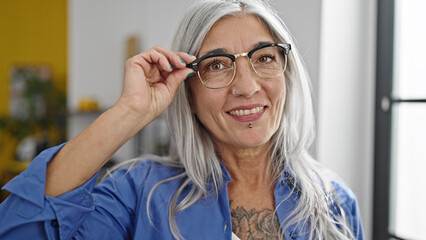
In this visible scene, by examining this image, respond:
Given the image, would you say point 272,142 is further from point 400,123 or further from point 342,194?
point 400,123

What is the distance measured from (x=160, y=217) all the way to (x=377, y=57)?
155 centimetres

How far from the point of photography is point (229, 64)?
3.86 feet

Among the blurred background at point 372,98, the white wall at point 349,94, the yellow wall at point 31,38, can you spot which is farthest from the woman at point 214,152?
the yellow wall at point 31,38

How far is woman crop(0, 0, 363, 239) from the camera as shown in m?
1.01

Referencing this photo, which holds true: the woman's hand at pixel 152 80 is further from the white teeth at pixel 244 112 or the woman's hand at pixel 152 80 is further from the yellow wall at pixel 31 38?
the yellow wall at pixel 31 38

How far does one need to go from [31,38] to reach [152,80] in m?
4.96

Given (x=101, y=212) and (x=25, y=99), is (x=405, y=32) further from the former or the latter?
(x=25, y=99)

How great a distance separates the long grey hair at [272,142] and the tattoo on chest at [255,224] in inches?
1.9

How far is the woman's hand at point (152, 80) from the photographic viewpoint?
1.04m

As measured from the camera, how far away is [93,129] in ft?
3.22

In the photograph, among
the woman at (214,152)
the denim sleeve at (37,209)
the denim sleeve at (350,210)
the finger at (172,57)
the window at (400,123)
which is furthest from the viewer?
the window at (400,123)

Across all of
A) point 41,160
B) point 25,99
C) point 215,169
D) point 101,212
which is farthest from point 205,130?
point 25,99

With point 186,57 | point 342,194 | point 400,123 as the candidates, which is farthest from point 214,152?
point 400,123

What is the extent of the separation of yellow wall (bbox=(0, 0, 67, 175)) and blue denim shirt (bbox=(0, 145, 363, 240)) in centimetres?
475
